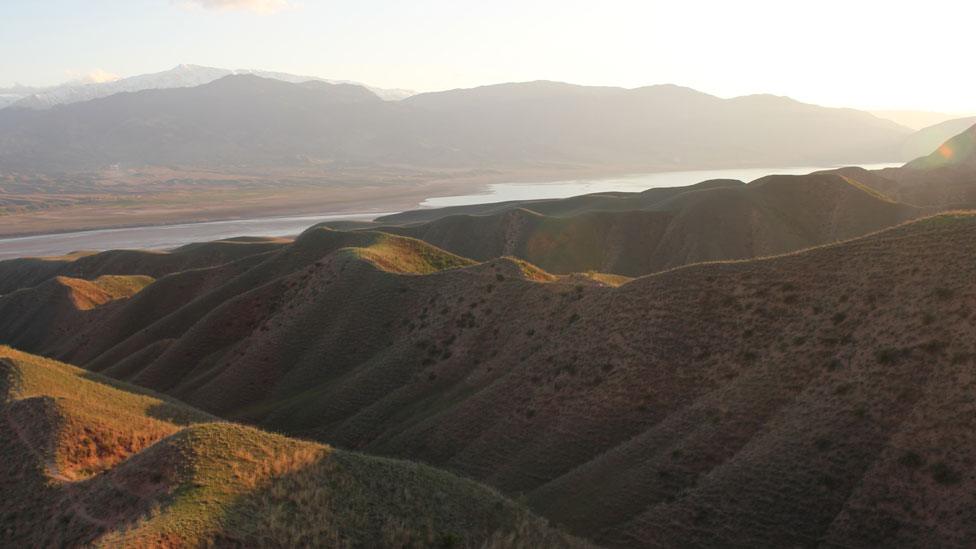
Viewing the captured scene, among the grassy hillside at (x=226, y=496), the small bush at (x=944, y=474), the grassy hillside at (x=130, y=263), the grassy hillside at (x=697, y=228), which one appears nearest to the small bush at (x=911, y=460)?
the small bush at (x=944, y=474)

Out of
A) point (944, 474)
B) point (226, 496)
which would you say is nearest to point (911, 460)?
point (944, 474)

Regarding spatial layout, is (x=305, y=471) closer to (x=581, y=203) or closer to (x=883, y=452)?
(x=883, y=452)

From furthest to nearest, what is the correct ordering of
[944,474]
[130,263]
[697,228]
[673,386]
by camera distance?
[130,263], [697,228], [673,386], [944,474]

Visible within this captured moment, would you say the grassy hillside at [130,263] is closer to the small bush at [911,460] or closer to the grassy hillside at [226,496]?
the grassy hillside at [226,496]

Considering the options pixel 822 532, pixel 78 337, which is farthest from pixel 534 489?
pixel 78 337

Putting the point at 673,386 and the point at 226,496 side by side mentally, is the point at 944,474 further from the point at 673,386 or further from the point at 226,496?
the point at 226,496
